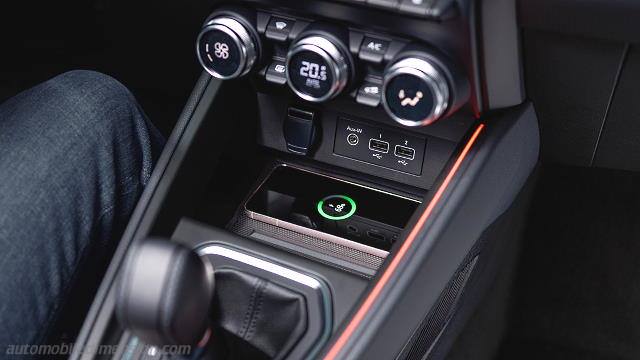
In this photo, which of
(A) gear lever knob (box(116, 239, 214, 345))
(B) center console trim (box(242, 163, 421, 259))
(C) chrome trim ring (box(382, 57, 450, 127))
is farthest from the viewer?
(B) center console trim (box(242, 163, 421, 259))

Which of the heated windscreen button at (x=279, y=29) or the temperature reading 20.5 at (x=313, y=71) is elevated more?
the heated windscreen button at (x=279, y=29)

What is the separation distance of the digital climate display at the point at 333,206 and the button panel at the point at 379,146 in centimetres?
4

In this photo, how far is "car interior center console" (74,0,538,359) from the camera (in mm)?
736

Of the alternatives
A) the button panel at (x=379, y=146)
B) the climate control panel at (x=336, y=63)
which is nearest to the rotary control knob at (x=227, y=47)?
the climate control panel at (x=336, y=63)

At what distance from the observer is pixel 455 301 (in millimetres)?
979

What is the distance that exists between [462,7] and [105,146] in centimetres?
49

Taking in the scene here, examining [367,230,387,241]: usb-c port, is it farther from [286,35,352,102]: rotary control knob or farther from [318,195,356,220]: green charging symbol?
[286,35,352,102]: rotary control knob

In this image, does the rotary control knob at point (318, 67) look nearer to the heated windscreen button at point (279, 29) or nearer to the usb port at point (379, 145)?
the heated windscreen button at point (279, 29)

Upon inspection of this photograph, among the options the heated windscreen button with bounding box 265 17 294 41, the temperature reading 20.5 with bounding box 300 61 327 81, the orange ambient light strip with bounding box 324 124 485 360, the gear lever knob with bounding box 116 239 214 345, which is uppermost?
the heated windscreen button with bounding box 265 17 294 41

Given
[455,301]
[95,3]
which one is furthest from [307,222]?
[95,3]

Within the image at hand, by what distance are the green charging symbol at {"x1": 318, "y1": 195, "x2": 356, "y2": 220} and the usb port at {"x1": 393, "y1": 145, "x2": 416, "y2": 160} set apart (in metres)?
0.09

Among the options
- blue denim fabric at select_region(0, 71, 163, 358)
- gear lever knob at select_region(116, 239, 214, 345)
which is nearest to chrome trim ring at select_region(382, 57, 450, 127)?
gear lever knob at select_region(116, 239, 214, 345)

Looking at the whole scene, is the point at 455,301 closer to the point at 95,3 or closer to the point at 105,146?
the point at 105,146

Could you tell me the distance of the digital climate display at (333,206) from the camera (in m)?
0.91
